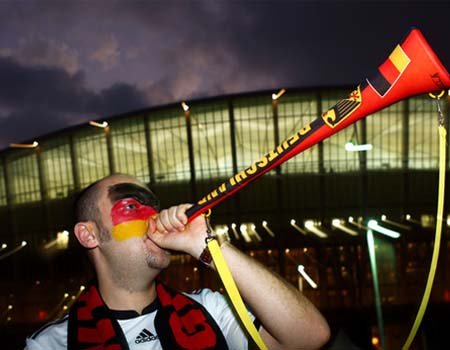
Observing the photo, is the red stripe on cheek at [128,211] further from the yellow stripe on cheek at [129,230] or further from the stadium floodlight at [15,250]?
the stadium floodlight at [15,250]

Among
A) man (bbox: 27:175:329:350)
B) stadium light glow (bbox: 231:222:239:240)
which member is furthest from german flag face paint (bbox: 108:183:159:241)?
stadium light glow (bbox: 231:222:239:240)

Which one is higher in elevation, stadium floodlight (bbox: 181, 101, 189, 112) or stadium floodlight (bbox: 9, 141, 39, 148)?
stadium floodlight (bbox: 181, 101, 189, 112)

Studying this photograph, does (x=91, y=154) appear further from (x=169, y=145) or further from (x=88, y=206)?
(x=88, y=206)

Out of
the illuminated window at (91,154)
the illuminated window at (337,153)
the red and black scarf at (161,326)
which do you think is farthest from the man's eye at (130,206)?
the illuminated window at (91,154)

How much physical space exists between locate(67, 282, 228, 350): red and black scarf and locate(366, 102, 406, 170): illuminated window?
27.5 meters

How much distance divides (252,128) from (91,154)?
42.6 ft

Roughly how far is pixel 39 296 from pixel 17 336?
8.53 m

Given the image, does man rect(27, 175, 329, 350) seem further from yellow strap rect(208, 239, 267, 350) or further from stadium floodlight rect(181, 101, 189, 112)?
stadium floodlight rect(181, 101, 189, 112)

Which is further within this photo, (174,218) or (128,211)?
(128,211)

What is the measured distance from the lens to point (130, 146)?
28.4 meters

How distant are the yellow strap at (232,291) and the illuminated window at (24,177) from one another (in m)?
30.5

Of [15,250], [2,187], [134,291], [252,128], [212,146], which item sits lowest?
[15,250]

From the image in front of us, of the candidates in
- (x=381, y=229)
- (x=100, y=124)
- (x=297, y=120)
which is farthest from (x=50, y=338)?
(x=100, y=124)

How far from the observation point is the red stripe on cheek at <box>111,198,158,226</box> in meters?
2.42
